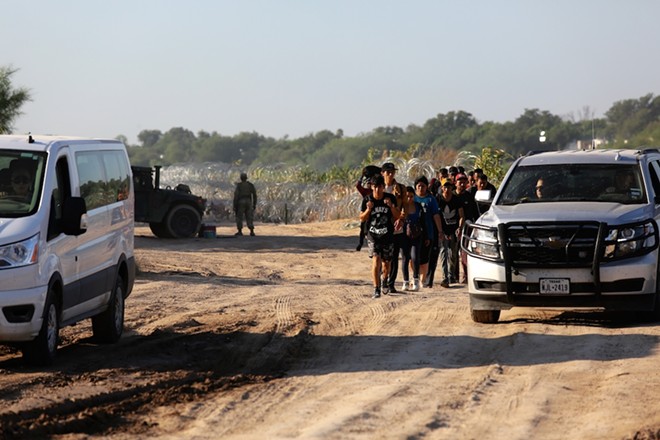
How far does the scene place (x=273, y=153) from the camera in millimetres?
145500

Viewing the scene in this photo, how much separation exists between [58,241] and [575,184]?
247 inches

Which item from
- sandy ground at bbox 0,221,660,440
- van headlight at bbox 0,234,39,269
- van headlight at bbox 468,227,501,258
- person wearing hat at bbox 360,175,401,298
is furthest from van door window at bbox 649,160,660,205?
van headlight at bbox 0,234,39,269

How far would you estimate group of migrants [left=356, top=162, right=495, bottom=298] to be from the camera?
17.7 metres

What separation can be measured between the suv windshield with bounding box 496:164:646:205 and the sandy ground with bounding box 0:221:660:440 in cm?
132

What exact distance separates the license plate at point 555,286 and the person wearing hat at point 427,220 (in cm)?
562

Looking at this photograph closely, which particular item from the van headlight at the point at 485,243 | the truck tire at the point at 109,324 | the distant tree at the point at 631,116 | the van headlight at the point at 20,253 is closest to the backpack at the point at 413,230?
the van headlight at the point at 485,243

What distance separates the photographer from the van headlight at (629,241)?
46.4ft

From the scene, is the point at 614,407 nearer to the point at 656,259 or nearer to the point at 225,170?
the point at 656,259

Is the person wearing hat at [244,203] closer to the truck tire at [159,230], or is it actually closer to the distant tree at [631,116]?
the truck tire at [159,230]

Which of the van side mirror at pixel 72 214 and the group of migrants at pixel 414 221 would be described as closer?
the van side mirror at pixel 72 214

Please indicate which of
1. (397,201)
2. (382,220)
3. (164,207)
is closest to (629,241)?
(382,220)

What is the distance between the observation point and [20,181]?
40.2ft

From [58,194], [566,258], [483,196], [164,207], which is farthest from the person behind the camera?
[164,207]

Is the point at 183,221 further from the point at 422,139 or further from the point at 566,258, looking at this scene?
the point at 422,139
